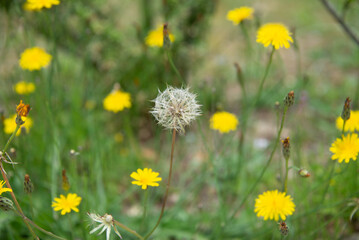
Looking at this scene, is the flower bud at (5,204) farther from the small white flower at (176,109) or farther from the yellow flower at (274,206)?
the yellow flower at (274,206)

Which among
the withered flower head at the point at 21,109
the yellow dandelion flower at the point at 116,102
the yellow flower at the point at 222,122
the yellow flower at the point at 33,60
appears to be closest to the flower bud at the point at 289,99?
the yellow flower at the point at 222,122

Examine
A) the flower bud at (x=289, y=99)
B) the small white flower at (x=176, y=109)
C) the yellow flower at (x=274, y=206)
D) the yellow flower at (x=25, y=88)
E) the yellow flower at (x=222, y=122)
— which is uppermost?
the yellow flower at (x=25, y=88)

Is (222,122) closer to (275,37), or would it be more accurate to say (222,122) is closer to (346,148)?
(275,37)

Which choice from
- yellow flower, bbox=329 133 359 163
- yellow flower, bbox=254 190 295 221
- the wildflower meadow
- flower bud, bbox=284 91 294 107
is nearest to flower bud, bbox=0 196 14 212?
the wildflower meadow

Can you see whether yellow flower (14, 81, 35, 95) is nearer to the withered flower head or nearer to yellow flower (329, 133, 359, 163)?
the withered flower head

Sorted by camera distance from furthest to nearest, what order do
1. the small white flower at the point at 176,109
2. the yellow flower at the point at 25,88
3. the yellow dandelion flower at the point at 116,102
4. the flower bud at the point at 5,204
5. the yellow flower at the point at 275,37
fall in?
1. the yellow flower at the point at 25,88
2. the yellow dandelion flower at the point at 116,102
3. the yellow flower at the point at 275,37
4. the small white flower at the point at 176,109
5. the flower bud at the point at 5,204

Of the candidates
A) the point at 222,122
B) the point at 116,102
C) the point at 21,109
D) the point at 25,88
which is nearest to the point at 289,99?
the point at 222,122

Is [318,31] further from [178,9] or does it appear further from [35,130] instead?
[35,130]

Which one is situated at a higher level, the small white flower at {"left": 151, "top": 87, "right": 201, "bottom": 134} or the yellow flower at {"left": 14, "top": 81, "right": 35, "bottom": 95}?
the yellow flower at {"left": 14, "top": 81, "right": 35, "bottom": 95}
